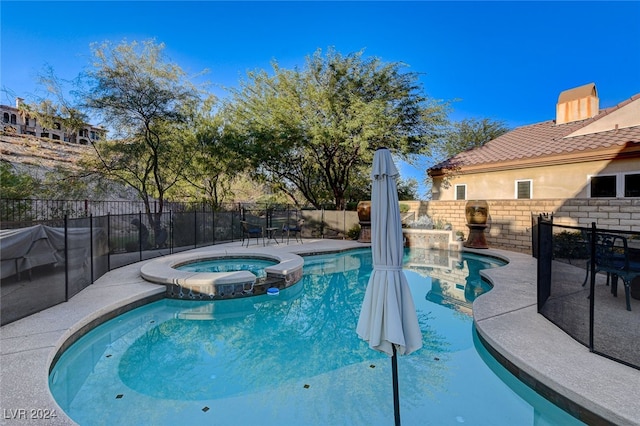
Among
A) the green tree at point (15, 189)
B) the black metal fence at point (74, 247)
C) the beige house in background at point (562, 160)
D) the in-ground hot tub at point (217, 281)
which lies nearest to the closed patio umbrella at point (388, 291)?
the in-ground hot tub at point (217, 281)

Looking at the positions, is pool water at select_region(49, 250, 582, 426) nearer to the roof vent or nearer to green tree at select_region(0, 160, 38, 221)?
green tree at select_region(0, 160, 38, 221)

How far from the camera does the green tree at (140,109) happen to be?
1000 centimetres

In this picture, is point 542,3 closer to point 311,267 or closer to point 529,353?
point 311,267

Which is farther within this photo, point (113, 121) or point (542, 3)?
point (542, 3)

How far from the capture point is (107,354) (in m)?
3.89

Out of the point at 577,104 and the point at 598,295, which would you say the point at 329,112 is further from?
the point at 577,104

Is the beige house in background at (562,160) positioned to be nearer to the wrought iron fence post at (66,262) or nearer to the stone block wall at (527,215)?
the stone block wall at (527,215)

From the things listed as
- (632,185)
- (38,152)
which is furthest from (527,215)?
(38,152)

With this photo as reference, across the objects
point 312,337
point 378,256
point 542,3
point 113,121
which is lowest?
point 312,337

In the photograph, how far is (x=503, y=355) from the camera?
3.31 meters

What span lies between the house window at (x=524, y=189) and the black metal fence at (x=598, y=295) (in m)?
7.05

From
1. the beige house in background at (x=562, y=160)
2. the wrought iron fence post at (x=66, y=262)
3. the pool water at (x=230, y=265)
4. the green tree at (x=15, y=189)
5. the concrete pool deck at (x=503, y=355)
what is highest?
the beige house in background at (x=562, y=160)

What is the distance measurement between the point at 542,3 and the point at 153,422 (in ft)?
53.9

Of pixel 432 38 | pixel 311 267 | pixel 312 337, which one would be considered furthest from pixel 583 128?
pixel 312 337
